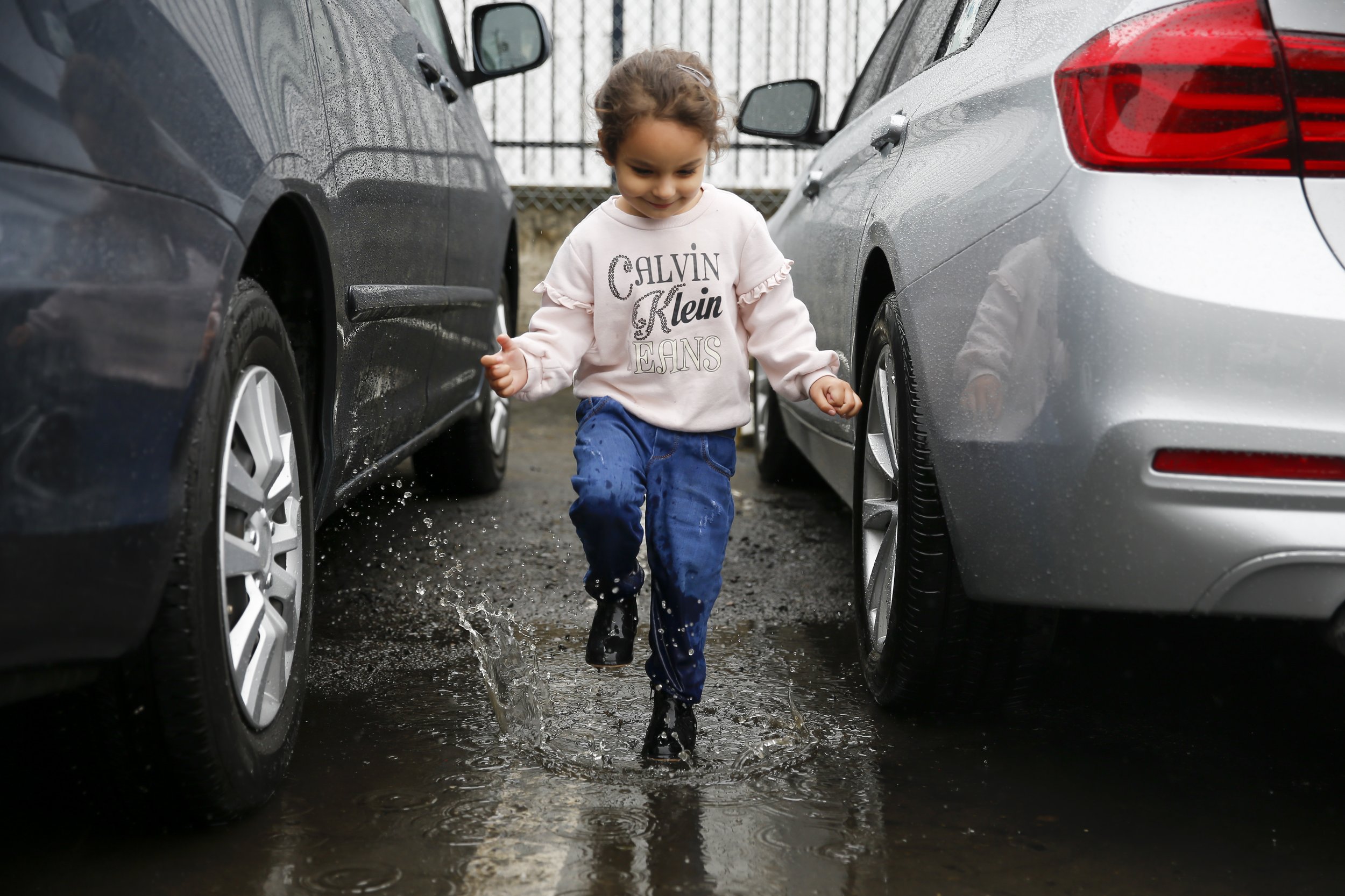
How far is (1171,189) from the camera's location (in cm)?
181

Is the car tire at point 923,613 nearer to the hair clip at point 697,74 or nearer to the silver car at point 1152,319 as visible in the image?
the silver car at point 1152,319

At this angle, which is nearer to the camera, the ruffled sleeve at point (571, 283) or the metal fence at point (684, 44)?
the ruffled sleeve at point (571, 283)

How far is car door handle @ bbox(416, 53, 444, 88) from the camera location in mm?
3393

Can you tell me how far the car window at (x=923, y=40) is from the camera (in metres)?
3.14

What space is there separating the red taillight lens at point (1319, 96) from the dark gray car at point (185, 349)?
1.42 metres

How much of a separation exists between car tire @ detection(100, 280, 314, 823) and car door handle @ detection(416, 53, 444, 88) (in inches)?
54.0

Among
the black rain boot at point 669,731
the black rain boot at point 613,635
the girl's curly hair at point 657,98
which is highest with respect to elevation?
the girl's curly hair at point 657,98

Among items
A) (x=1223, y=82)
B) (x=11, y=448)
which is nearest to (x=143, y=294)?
(x=11, y=448)

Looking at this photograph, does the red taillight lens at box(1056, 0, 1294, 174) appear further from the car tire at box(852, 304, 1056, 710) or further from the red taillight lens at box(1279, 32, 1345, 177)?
the car tire at box(852, 304, 1056, 710)

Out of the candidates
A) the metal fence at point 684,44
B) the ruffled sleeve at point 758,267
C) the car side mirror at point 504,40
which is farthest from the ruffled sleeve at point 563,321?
the metal fence at point 684,44

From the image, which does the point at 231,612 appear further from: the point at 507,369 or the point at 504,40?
the point at 504,40

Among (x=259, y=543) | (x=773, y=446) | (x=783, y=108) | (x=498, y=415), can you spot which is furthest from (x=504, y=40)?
(x=259, y=543)

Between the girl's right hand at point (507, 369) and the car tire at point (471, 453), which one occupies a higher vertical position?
the girl's right hand at point (507, 369)

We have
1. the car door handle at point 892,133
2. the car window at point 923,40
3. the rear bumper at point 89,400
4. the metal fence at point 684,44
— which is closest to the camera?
the rear bumper at point 89,400
